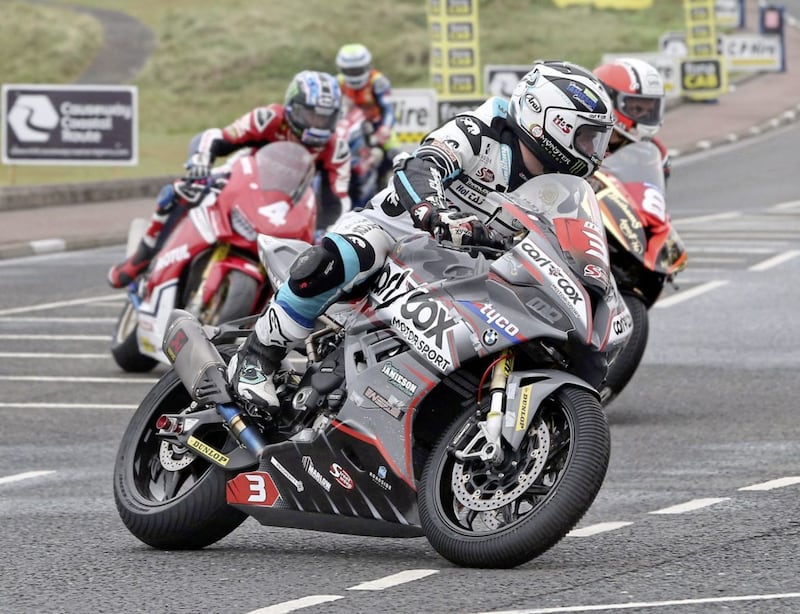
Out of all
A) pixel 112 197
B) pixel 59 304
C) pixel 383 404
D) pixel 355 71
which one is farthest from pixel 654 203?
pixel 112 197

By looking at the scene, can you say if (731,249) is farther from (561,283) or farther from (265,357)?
(561,283)

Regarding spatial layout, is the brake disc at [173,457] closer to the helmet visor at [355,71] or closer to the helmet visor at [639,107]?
the helmet visor at [639,107]

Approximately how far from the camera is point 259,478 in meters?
7.02

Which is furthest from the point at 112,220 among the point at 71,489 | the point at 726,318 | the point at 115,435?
the point at 71,489

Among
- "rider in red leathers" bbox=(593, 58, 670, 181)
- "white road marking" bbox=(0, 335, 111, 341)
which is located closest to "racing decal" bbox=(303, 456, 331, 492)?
"rider in red leathers" bbox=(593, 58, 670, 181)

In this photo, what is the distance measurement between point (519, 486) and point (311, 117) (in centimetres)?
625

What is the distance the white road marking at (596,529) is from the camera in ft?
24.1

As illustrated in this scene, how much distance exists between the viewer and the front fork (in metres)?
6.30

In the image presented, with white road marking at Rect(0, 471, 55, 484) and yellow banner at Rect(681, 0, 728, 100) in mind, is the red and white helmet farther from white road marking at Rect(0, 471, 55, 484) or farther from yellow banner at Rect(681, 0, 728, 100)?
yellow banner at Rect(681, 0, 728, 100)

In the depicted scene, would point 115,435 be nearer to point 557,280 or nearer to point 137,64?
point 557,280

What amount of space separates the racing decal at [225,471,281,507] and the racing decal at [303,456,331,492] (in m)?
0.16

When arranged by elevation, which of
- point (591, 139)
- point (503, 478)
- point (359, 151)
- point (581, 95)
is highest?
point (581, 95)

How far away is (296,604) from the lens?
19.8 feet

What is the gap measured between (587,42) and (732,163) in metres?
28.9
